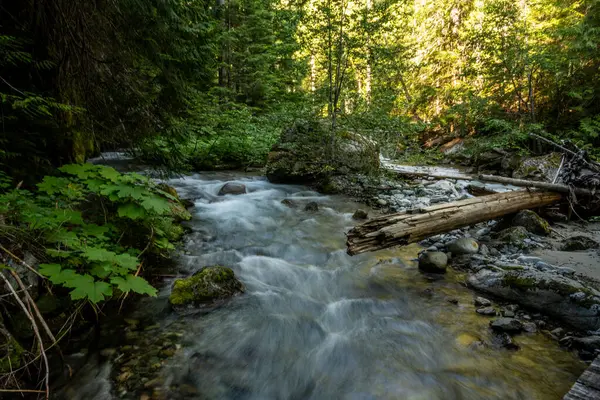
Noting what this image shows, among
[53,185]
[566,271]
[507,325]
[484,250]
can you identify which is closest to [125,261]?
[53,185]

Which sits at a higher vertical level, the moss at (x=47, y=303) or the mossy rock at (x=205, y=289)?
the moss at (x=47, y=303)

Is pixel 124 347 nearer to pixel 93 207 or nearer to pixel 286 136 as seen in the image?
pixel 93 207

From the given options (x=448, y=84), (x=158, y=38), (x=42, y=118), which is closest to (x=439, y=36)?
(x=448, y=84)

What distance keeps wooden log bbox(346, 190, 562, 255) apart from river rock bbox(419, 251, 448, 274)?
364mm

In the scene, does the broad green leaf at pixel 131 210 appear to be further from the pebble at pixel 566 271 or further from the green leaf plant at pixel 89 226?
the pebble at pixel 566 271

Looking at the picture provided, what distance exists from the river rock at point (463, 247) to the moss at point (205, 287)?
3.31 meters

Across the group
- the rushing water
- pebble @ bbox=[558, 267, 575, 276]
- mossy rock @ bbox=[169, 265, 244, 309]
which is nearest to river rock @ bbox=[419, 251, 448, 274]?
the rushing water

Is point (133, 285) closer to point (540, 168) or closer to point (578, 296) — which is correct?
point (578, 296)

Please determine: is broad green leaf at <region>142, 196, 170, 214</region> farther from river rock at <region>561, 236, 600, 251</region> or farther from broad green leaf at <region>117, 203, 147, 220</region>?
river rock at <region>561, 236, 600, 251</region>

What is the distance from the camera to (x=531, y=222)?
5.45m

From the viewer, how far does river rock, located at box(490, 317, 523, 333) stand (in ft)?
10.3

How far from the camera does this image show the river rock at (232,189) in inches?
340

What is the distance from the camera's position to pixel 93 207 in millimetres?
3512

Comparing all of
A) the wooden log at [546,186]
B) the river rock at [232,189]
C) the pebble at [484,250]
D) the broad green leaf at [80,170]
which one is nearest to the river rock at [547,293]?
the pebble at [484,250]
